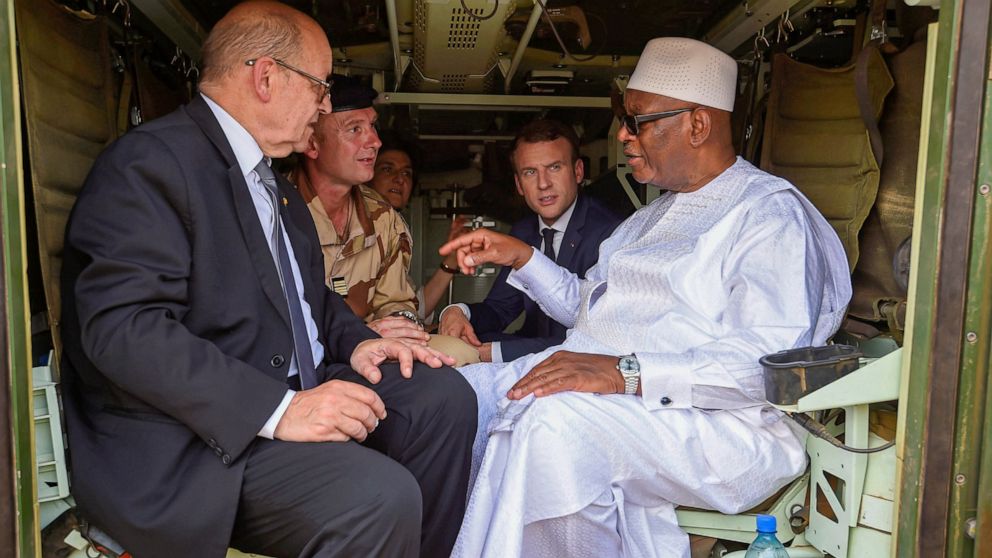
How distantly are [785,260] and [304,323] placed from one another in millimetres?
1351

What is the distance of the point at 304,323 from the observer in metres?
2.27

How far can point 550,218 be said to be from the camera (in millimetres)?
3846

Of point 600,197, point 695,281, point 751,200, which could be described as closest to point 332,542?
point 695,281

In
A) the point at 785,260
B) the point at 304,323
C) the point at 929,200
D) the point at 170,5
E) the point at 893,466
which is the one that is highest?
the point at 170,5

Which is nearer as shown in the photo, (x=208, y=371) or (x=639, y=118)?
(x=208, y=371)

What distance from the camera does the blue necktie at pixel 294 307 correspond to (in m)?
2.21

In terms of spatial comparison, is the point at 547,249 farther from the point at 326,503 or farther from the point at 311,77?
the point at 326,503

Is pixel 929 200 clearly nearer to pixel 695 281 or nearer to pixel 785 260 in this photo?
pixel 785 260

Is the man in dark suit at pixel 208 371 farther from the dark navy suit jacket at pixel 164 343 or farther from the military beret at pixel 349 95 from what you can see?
the military beret at pixel 349 95

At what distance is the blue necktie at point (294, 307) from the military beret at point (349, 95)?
144 cm

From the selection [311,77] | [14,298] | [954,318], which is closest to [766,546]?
[954,318]

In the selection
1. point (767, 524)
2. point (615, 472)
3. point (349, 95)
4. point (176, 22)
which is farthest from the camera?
point (349, 95)

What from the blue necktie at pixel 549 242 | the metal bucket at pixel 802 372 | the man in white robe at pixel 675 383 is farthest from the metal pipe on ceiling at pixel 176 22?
the metal bucket at pixel 802 372

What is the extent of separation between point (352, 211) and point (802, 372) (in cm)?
228
